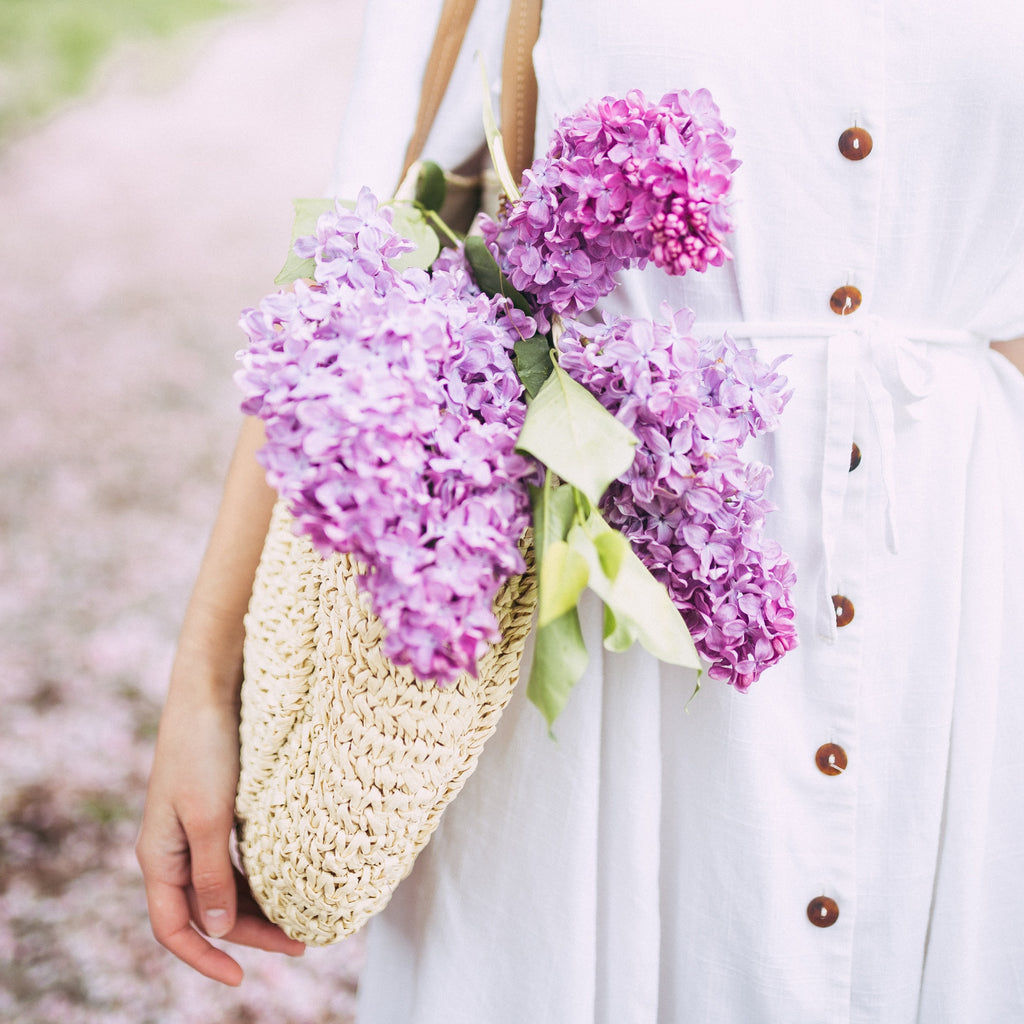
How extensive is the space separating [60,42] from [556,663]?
2491 mm

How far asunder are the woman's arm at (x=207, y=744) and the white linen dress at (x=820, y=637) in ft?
0.67

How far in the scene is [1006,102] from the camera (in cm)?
64

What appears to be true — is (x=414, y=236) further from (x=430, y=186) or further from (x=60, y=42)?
(x=60, y=42)

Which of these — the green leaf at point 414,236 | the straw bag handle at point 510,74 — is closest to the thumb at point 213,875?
the green leaf at point 414,236

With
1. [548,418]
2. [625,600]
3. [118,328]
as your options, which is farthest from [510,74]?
[118,328]

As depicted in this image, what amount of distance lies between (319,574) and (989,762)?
57 centimetres

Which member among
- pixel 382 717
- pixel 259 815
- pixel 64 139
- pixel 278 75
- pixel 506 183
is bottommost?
pixel 259 815

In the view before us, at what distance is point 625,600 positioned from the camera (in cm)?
48

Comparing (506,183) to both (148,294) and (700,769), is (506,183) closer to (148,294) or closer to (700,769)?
(700,769)

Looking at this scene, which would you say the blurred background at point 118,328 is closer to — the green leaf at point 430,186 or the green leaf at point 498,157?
the green leaf at point 430,186

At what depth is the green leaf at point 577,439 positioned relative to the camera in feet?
1.55

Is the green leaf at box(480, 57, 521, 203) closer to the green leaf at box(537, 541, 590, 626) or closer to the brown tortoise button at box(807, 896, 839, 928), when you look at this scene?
the green leaf at box(537, 541, 590, 626)

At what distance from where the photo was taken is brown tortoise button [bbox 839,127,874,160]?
64 cm

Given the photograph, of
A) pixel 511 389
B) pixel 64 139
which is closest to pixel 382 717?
pixel 511 389
